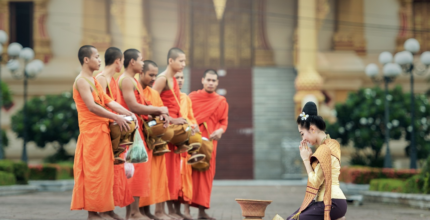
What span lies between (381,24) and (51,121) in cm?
1291

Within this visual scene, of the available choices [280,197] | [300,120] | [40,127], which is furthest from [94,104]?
[40,127]

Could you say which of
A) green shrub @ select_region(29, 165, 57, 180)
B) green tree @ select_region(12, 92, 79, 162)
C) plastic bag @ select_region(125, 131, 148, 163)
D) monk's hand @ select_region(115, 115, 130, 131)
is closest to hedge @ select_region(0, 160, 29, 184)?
green shrub @ select_region(29, 165, 57, 180)

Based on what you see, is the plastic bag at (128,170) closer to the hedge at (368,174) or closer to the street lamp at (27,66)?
the hedge at (368,174)

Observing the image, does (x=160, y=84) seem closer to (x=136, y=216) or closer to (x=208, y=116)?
(x=208, y=116)

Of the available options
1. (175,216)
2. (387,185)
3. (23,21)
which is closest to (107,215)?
(175,216)

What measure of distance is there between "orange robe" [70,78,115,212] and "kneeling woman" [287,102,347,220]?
235 centimetres

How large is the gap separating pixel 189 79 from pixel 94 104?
16.2 m

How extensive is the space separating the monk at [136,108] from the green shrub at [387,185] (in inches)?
244

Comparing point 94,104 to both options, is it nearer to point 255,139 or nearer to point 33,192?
point 33,192

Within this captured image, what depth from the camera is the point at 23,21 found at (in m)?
26.0

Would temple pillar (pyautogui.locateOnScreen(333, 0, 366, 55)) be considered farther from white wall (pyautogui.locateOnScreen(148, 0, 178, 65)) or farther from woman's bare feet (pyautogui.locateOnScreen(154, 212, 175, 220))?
woman's bare feet (pyautogui.locateOnScreen(154, 212, 175, 220))

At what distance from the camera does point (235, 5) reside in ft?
85.1

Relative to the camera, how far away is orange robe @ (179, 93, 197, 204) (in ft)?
29.3

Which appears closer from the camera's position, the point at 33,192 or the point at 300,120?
the point at 300,120
